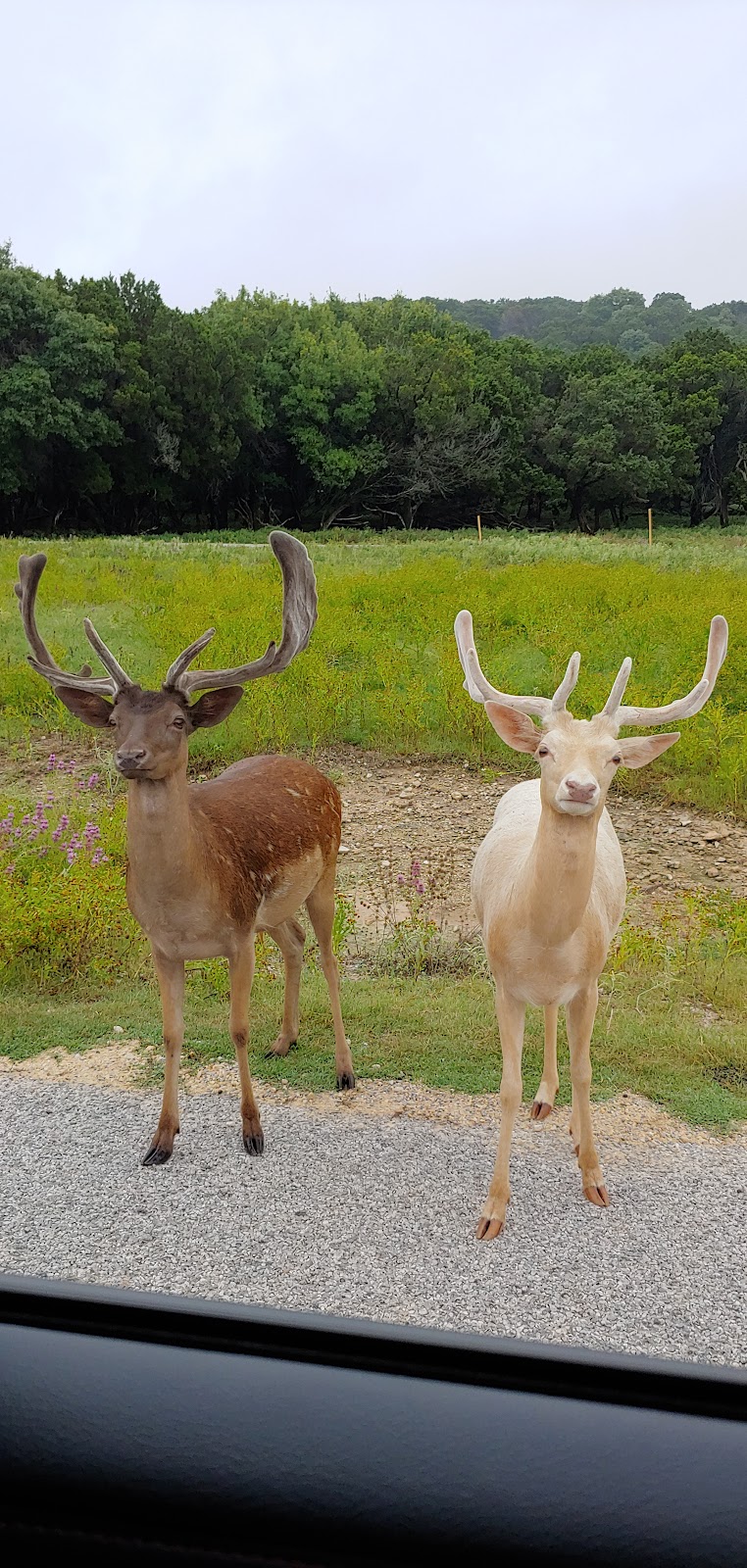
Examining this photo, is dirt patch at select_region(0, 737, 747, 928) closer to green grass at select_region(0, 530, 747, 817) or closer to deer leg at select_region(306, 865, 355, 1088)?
green grass at select_region(0, 530, 747, 817)

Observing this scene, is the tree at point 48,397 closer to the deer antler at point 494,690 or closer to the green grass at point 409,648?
the green grass at point 409,648

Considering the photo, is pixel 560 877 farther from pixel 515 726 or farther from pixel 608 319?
pixel 608 319

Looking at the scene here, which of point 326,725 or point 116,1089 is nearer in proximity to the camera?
point 116,1089

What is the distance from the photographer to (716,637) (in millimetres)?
2008

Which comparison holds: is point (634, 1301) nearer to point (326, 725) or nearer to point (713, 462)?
point (326, 725)

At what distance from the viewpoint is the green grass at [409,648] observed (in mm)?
5934

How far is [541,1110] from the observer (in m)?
2.69

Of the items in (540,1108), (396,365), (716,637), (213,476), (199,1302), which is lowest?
(540,1108)

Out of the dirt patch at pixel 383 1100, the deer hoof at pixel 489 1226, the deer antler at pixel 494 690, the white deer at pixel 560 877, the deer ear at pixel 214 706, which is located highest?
the deer antler at pixel 494 690

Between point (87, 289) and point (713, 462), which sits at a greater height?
point (87, 289)

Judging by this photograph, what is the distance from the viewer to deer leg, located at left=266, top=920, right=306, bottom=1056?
310cm

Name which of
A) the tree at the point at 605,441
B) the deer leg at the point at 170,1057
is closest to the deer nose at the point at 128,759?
the deer leg at the point at 170,1057

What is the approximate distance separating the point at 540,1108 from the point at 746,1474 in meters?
2.25

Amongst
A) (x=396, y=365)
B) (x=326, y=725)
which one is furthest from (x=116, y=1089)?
(x=396, y=365)
